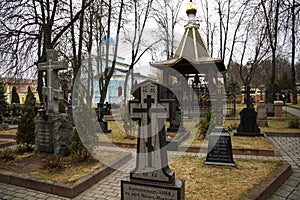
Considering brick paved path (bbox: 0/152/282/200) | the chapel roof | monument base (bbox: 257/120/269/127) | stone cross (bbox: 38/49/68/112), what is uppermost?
the chapel roof

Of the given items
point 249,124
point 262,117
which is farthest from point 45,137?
point 262,117

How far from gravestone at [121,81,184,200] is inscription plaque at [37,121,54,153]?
3534 millimetres

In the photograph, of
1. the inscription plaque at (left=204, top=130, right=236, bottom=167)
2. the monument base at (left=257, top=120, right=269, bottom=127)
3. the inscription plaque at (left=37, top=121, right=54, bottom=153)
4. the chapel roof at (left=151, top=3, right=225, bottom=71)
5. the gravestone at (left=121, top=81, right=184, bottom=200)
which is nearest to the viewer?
the gravestone at (left=121, top=81, right=184, bottom=200)

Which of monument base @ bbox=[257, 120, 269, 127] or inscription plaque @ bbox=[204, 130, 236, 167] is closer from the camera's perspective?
inscription plaque @ bbox=[204, 130, 236, 167]

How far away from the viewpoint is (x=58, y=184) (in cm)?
409

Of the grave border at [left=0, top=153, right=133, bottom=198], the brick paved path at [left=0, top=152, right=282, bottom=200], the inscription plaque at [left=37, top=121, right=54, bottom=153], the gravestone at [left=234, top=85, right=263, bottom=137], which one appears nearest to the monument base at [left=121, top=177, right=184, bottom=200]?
the brick paved path at [left=0, top=152, right=282, bottom=200]

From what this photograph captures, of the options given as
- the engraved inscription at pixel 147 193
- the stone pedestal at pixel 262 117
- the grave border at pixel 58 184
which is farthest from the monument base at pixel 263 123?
the engraved inscription at pixel 147 193

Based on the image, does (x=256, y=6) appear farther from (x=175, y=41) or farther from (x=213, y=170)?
(x=175, y=41)

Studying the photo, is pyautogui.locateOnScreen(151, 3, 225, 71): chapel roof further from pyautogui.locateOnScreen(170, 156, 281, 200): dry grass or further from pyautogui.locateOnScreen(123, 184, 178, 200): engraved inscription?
pyautogui.locateOnScreen(123, 184, 178, 200): engraved inscription

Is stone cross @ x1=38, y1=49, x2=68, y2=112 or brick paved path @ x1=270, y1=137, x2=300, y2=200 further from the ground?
stone cross @ x1=38, y1=49, x2=68, y2=112

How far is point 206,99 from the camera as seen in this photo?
14.2 m

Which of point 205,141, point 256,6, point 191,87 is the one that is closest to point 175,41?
point 191,87

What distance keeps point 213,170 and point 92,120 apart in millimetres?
2874

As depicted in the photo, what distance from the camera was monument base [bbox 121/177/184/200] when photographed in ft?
10.1
